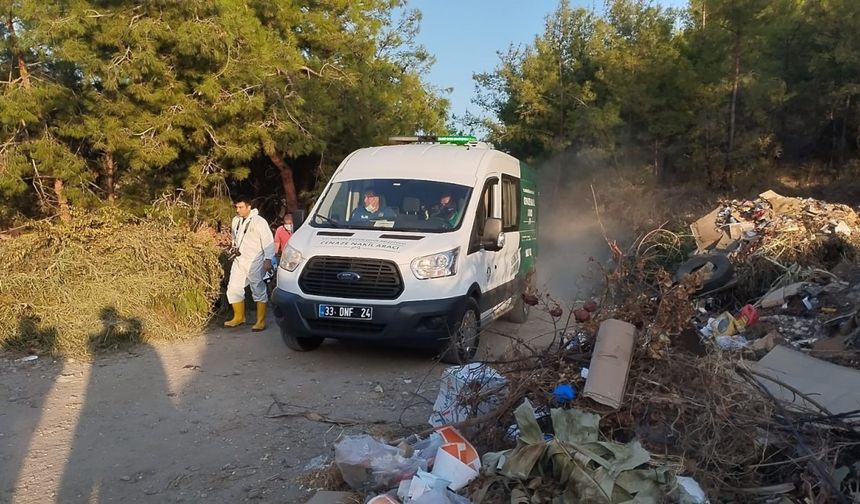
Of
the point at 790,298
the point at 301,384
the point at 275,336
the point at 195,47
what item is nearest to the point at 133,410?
the point at 301,384

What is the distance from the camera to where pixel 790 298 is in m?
8.73

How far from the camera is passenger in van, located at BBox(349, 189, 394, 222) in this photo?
776cm

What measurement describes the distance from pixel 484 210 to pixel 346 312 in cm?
207

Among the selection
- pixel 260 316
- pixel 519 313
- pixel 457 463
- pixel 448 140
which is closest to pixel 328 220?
pixel 260 316

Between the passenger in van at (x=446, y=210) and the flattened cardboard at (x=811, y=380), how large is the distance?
11.3 ft

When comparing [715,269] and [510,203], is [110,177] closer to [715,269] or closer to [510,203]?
[510,203]

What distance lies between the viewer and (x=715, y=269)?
9.70 meters

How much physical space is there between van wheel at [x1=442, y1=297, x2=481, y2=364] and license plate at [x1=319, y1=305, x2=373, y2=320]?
0.87m

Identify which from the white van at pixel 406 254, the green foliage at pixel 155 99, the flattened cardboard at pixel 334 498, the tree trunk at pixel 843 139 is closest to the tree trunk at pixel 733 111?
the tree trunk at pixel 843 139

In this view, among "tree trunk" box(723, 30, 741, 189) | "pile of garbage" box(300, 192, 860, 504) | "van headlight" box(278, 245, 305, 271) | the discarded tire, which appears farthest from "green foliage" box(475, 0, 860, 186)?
"pile of garbage" box(300, 192, 860, 504)

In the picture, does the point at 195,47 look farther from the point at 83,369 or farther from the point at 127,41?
the point at 83,369

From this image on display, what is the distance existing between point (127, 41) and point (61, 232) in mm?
5391

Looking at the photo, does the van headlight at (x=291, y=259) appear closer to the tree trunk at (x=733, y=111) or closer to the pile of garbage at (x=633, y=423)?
the pile of garbage at (x=633, y=423)

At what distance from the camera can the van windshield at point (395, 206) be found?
761cm
